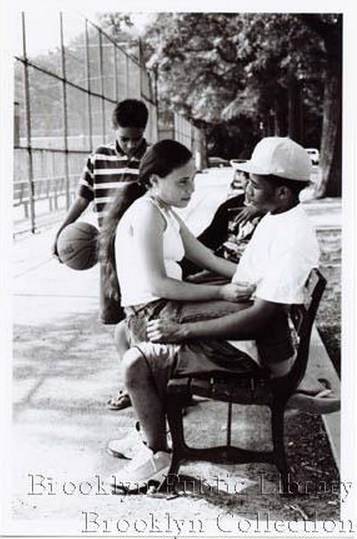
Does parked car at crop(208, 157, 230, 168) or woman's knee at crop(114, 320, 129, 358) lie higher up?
parked car at crop(208, 157, 230, 168)

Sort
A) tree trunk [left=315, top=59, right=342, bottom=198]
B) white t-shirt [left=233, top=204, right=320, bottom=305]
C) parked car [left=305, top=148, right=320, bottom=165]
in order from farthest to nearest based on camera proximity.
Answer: tree trunk [left=315, top=59, right=342, bottom=198]
parked car [left=305, top=148, right=320, bottom=165]
white t-shirt [left=233, top=204, right=320, bottom=305]

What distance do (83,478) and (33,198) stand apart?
3.05ft

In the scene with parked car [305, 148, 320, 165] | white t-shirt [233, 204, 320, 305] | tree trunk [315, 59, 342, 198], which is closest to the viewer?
white t-shirt [233, 204, 320, 305]

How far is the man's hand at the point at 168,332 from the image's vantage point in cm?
228

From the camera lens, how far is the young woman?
228 centimetres

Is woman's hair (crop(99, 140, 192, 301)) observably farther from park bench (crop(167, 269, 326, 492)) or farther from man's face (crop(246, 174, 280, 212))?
park bench (crop(167, 269, 326, 492))

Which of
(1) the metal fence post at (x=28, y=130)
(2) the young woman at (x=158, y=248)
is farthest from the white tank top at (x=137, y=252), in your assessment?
(1) the metal fence post at (x=28, y=130)

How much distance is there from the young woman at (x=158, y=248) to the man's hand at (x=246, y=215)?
140 mm

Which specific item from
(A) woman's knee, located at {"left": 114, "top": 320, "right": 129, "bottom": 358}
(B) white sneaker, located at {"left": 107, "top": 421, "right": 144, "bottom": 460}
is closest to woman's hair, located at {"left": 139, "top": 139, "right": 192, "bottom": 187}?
(A) woman's knee, located at {"left": 114, "top": 320, "right": 129, "bottom": 358}

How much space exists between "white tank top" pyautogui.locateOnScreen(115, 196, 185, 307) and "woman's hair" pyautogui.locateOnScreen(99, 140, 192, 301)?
3 cm

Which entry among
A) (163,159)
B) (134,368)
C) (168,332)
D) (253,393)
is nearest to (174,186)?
(163,159)

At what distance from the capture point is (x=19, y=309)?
2.53 meters

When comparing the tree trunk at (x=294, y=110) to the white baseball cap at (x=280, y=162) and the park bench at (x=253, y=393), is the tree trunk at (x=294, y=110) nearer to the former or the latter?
the white baseball cap at (x=280, y=162)

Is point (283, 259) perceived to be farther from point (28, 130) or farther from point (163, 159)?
point (28, 130)
